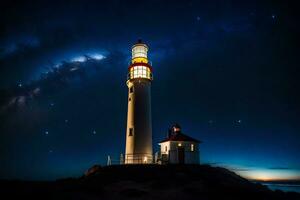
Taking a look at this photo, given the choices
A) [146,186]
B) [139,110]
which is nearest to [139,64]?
[139,110]

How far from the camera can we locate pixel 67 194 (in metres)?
19.4

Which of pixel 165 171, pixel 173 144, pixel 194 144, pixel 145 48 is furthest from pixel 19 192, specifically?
pixel 145 48

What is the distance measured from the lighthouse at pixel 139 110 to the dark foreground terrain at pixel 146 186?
187 inches

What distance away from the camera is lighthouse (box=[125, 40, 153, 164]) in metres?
31.0

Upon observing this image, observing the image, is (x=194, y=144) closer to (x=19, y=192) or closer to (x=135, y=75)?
(x=135, y=75)

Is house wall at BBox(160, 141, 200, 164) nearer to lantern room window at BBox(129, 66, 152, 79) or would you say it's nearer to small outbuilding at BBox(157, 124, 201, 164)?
small outbuilding at BBox(157, 124, 201, 164)

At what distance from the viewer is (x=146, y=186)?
2244 cm

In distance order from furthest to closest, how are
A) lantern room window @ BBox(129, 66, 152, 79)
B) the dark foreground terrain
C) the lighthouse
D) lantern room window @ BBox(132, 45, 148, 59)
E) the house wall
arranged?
lantern room window @ BBox(132, 45, 148, 59)
lantern room window @ BBox(129, 66, 152, 79)
the lighthouse
the house wall
the dark foreground terrain

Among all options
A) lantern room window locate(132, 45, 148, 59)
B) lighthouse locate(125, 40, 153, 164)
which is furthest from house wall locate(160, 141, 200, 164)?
lantern room window locate(132, 45, 148, 59)

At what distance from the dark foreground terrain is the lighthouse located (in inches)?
187

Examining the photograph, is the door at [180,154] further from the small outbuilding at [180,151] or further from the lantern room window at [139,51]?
the lantern room window at [139,51]

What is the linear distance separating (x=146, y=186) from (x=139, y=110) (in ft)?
37.3

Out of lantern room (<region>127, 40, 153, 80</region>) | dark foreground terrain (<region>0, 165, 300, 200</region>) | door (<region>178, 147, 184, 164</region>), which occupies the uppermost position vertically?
lantern room (<region>127, 40, 153, 80</region>)

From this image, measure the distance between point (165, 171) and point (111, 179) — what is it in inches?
194
